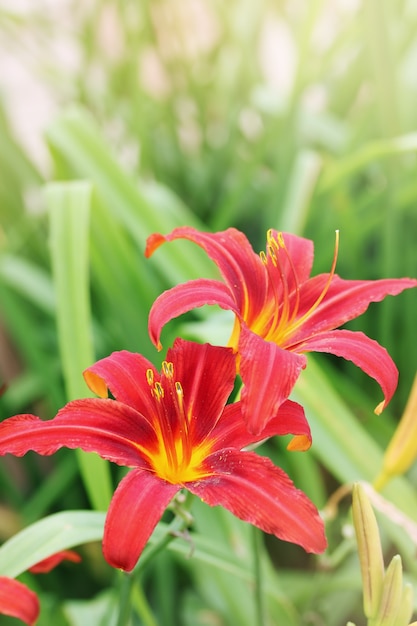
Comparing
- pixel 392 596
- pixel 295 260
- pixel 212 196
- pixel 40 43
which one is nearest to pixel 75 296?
pixel 295 260

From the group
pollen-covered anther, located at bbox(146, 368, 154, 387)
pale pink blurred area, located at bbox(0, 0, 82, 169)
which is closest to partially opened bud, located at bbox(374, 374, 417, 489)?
pollen-covered anther, located at bbox(146, 368, 154, 387)

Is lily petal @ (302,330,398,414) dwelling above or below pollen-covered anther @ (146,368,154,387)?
below

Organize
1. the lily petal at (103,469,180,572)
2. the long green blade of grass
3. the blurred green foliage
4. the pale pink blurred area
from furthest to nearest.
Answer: the pale pink blurred area
the blurred green foliage
the long green blade of grass
the lily petal at (103,469,180,572)

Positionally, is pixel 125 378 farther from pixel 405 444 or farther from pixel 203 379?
pixel 405 444

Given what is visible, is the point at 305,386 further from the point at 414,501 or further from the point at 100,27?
the point at 100,27

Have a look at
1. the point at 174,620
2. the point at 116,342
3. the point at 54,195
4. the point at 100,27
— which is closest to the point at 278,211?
the point at 116,342

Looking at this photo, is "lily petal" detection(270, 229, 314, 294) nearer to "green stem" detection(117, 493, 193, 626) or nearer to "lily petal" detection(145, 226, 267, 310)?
"lily petal" detection(145, 226, 267, 310)

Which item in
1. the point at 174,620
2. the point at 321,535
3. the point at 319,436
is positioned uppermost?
the point at 321,535
